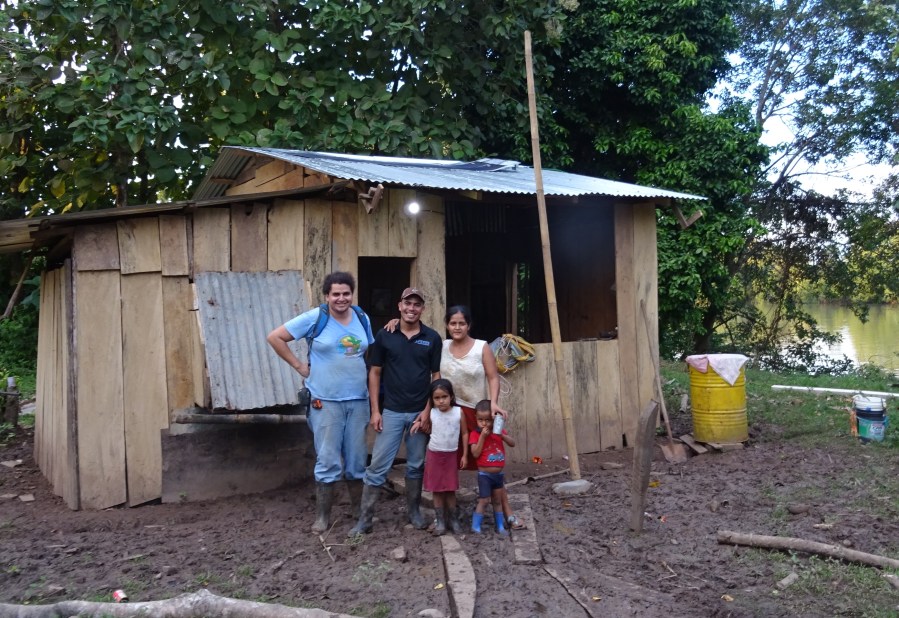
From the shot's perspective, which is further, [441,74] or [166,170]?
[441,74]

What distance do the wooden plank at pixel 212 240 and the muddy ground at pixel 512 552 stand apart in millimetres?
1886

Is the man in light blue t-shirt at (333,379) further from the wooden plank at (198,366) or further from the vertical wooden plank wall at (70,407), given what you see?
the vertical wooden plank wall at (70,407)

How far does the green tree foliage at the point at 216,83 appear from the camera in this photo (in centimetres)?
923

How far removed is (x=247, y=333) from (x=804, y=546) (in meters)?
4.14

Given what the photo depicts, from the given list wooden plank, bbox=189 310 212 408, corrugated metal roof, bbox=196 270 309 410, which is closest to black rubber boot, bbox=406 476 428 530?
corrugated metal roof, bbox=196 270 309 410

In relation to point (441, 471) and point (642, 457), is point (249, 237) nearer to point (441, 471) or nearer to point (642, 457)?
point (441, 471)

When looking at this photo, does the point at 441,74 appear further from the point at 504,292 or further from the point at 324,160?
the point at 324,160

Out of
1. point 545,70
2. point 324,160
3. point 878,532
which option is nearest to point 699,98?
point 545,70

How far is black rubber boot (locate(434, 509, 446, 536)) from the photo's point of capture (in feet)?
16.5

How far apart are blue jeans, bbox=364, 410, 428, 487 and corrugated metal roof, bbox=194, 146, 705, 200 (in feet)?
6.28

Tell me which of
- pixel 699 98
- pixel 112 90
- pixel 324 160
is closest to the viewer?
pixel 324 160

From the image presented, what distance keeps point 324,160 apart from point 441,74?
15.0 feet

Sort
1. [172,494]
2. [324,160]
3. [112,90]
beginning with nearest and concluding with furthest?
[172,494] < [324,160] < [112,90]

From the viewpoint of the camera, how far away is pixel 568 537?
506 cm
